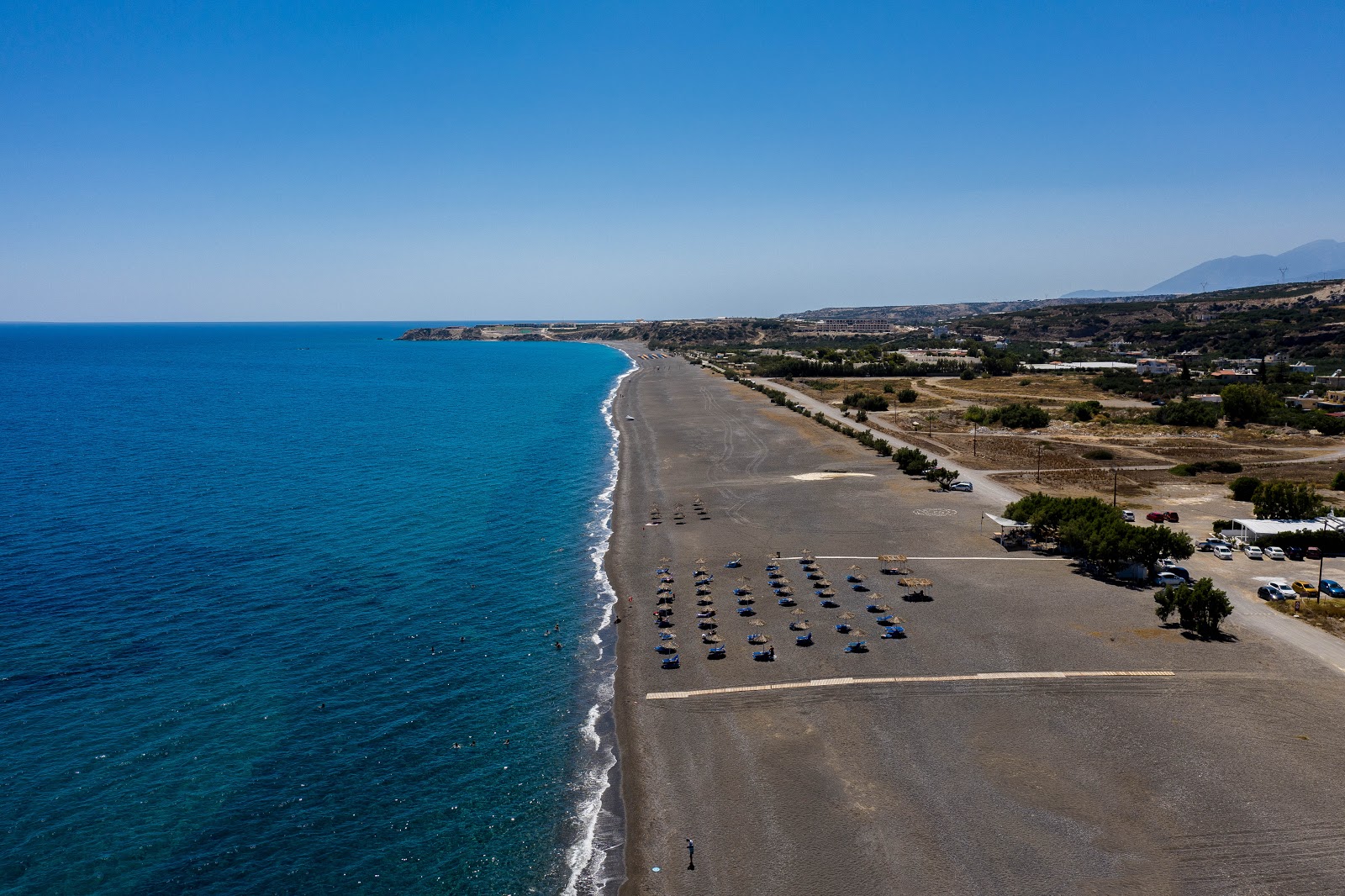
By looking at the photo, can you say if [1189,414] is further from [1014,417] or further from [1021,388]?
[1021,388]

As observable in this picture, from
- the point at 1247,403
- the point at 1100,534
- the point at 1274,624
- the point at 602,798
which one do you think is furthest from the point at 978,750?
the point at 1247,403

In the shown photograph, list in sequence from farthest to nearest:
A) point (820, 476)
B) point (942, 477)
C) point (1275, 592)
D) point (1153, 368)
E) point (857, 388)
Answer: point (857, 388) → point (1153, 368) → point (820, 476) → point (942, 477) → point (1275, 592)

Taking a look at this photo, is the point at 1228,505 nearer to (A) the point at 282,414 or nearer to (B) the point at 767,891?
(B) the point at 767,891

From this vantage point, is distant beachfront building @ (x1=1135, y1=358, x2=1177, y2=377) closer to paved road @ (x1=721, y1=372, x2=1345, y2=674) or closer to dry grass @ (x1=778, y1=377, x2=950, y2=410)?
dry grass @ (x1=778, y1=377, x2=950, y2=410)

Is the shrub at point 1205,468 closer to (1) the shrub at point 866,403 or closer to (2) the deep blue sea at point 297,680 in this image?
(1) the shrub at point 866,403

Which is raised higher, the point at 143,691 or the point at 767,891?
the point at 143,691

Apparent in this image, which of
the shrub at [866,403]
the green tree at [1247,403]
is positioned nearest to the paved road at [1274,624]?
the green tree at [1247,403]

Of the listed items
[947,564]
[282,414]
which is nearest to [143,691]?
[947,564]
